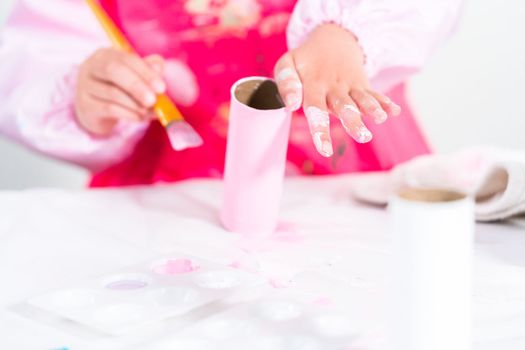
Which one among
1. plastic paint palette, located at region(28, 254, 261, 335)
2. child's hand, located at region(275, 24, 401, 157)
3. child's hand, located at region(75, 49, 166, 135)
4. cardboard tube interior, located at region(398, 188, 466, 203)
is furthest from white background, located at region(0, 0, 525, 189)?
cardboard tube interior, located at region(398, 188, 466, 203)

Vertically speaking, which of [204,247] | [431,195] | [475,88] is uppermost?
[431,195]

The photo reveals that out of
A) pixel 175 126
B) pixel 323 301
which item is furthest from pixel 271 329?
pixel 175 126

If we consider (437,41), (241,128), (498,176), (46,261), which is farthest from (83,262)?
(437,41)

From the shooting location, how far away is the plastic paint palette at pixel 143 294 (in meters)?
0.40

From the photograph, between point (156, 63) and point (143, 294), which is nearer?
point (143, 294)

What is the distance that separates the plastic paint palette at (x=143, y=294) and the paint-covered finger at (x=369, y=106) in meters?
0.12

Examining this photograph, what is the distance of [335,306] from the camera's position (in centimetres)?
42

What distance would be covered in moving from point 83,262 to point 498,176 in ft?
0.93

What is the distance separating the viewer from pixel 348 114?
50 cm

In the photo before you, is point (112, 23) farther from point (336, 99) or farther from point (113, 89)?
point (336, 99)

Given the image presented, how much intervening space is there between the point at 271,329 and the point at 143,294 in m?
0.07

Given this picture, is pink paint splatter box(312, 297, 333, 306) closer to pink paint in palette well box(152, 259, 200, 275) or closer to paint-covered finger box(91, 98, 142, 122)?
pink paint in palette well box(152, 259, 200, 275)

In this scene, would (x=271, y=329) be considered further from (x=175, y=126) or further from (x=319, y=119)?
(x=175, y=126)

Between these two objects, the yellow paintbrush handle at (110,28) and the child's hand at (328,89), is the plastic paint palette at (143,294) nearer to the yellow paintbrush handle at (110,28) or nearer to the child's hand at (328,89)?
the child's hand at (328,89)
